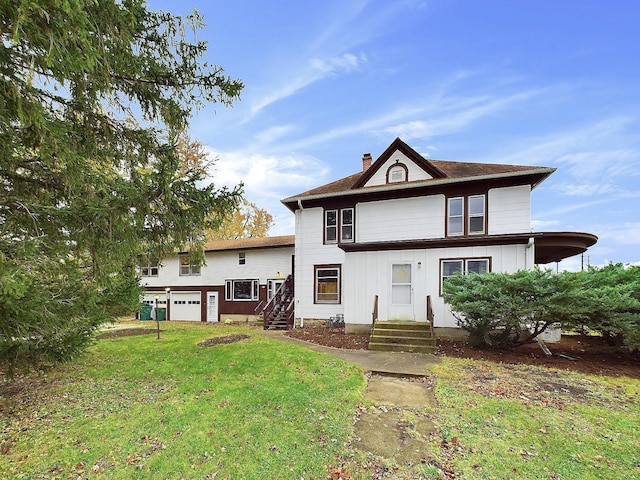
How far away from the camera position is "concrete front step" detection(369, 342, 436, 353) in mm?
8945

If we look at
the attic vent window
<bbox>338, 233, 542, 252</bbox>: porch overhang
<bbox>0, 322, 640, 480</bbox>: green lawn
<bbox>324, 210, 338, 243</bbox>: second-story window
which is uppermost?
the attic vent window

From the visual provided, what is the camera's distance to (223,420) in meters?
4.66

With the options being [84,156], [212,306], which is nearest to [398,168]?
[84,156]

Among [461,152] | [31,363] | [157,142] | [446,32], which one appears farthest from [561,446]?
[461,152]

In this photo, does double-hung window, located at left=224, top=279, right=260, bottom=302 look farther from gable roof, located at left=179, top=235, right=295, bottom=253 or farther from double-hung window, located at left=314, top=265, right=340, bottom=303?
double-hung window, located at left=314, top=265, right=340, bottom=303

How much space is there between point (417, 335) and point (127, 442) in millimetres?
7960

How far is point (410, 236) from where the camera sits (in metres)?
12.6

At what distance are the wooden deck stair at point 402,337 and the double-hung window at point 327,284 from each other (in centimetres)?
371

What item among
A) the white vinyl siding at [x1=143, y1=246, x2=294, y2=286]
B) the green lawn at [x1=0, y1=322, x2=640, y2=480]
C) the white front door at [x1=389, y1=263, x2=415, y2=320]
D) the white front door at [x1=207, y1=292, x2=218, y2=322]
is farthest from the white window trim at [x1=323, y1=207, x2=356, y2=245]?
the white front door at [x1=207, y1=292, x2=218, y2=322]

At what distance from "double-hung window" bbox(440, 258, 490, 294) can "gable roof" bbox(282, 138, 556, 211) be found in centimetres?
318

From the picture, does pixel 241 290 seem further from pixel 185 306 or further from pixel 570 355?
pixel 570 355

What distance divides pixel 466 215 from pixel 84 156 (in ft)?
39.1

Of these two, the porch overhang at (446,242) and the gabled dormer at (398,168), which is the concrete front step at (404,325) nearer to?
the porch overhang at (446,242)

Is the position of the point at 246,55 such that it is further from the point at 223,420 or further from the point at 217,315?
the point at 217,315
